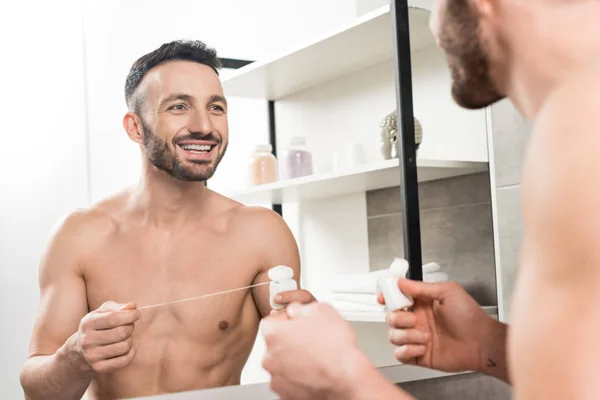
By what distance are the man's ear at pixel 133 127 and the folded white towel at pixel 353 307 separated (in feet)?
1.49

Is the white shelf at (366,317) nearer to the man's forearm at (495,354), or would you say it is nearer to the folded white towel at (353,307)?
the folded white towel at (353,307)

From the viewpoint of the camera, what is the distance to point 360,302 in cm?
130

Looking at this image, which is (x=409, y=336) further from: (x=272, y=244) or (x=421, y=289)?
(x=272, y=244)

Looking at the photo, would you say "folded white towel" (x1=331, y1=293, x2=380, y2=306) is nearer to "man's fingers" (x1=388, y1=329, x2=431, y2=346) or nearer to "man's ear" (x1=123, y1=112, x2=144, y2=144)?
"man's fingers" (x1=388, y1=329, x2=431, y2=346)

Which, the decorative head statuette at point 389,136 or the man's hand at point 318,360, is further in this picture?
the decorative head statuette at point 389,136

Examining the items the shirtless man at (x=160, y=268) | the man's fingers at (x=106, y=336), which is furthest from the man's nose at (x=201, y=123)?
the man's fingers at (x=106, y=336)

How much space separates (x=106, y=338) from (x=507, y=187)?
93 centimetres

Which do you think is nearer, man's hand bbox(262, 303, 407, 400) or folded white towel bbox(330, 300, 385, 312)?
man's hand bbox(262, 303, 407, 400)

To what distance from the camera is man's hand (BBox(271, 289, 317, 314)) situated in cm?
118

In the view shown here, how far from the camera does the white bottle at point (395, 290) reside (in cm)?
102

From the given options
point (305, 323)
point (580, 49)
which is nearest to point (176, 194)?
point (305, 323)

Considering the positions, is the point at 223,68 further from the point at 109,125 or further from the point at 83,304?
the point at 83,304

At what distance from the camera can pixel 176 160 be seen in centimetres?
114

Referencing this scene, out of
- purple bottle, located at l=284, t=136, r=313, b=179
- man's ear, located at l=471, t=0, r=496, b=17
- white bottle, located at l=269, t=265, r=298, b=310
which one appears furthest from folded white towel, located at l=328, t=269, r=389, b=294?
man's ear, located at l=471, t=0, r=496, b=17
